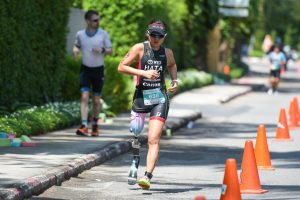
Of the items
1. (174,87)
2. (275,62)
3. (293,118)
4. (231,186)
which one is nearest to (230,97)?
(275,62)

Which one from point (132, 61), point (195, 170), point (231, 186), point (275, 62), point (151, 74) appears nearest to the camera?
point (231, 186)

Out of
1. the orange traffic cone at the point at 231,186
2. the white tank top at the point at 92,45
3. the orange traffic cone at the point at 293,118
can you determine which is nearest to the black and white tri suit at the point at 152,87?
the orange traffic cone at the point at 231,186

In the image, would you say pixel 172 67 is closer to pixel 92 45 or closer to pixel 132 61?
pixel 132 61

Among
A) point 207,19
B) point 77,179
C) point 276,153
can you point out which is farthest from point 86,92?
point 207,19

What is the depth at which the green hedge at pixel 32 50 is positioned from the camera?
17.4m

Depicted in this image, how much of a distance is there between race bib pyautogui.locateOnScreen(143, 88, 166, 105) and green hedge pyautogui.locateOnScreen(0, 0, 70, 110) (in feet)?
18.5

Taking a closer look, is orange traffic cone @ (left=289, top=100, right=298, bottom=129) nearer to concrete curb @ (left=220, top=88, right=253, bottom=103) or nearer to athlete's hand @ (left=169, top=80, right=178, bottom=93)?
concrete curb @ (left=220, top=88, right=253, bottom=103)

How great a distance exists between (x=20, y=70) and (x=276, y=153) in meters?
4.80

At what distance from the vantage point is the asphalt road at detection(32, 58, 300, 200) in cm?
1120

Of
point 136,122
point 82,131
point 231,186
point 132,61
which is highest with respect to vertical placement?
point 132,61

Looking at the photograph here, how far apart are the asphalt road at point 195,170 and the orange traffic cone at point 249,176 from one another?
0.16 m

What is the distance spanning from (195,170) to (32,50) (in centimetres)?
616

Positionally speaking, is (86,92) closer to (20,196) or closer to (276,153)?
(276,153)

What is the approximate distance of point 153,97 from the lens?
11812 millimetres
